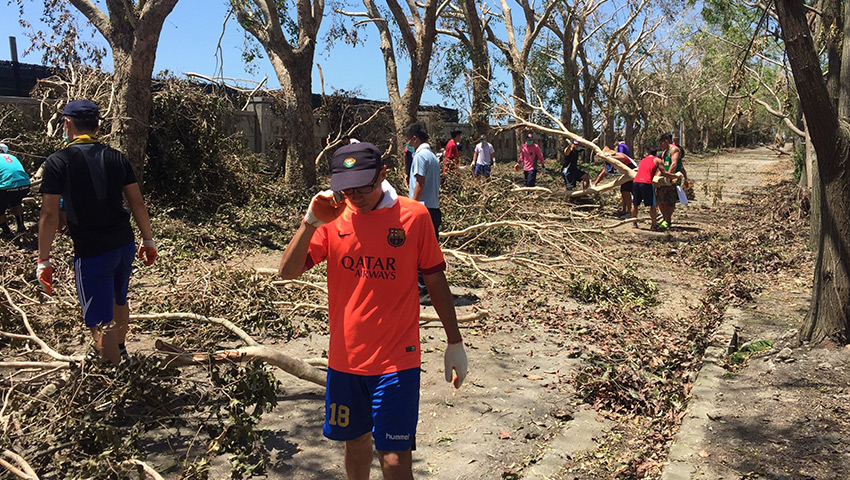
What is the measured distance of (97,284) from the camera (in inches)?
171

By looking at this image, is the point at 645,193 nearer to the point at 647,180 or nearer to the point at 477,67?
the point at 647,180

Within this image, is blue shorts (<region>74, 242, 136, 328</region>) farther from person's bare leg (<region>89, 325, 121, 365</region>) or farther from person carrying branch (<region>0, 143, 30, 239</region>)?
person carrying branch (<region>0, 143, 30, 239</region>)

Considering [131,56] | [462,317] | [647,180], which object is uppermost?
[131,56]

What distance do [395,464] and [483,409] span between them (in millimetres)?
2010

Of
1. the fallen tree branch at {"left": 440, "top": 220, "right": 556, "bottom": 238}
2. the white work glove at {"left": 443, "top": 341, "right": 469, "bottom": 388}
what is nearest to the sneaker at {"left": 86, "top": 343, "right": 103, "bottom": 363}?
the white work glove at {"left": 443, "top": 341, "right": 469, "bottom": 388}

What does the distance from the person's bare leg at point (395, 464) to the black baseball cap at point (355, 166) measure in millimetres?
1177

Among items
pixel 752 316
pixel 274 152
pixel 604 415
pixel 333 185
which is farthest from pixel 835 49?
pixel 274 152

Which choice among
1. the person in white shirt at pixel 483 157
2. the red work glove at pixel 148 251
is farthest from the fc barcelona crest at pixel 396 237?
the person in white shirt at pixel 483 157

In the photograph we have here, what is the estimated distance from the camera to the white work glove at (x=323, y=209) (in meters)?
2.89

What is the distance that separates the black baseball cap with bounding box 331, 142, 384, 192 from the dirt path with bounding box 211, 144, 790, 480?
1.88 meters

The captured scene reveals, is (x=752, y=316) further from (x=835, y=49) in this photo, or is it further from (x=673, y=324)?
(x=835, y=49)

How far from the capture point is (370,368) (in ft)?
9.46

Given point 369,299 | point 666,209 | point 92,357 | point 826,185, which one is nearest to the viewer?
point 369,299

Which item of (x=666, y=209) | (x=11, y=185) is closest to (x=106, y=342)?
(x=11, y=185)
